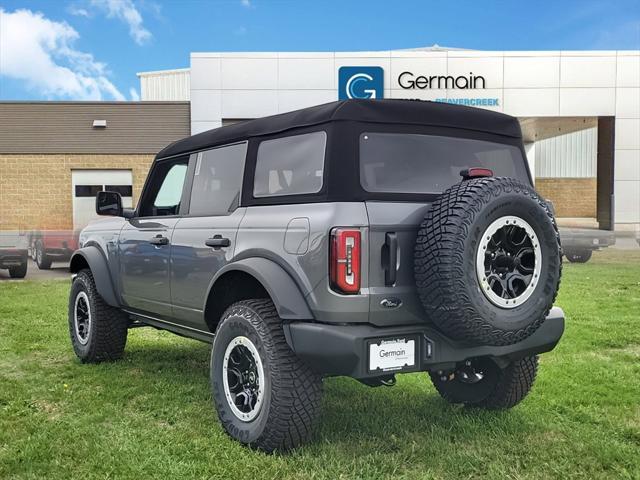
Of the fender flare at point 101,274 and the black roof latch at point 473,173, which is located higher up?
the black roof latch at point 473,173

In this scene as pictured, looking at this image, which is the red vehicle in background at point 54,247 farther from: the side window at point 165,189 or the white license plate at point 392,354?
the white license plate at point 392,354

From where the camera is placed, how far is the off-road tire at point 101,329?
5.85 m

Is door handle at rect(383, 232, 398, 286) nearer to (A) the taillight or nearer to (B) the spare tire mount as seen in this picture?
(A) the taillight

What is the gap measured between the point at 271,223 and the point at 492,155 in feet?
4.93

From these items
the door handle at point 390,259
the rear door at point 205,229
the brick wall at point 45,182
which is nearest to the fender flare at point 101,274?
the rear door at point 205,229

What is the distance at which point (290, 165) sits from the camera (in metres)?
3.81

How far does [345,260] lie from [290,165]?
852 mm

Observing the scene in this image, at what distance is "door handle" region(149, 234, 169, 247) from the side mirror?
0.73 metres

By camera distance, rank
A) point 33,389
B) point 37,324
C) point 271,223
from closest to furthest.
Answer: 1. point 271,223
2. point 33,389
3. point 37,324

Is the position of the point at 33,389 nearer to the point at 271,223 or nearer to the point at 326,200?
the point at 271,223

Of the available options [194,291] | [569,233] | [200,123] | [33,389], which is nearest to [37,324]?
[33,389]

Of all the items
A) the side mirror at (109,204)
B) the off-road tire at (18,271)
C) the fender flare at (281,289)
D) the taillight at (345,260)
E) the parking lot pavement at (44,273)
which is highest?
the side mirror at (109,204)

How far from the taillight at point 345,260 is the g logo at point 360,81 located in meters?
19.8

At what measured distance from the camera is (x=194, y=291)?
14.3 feet
